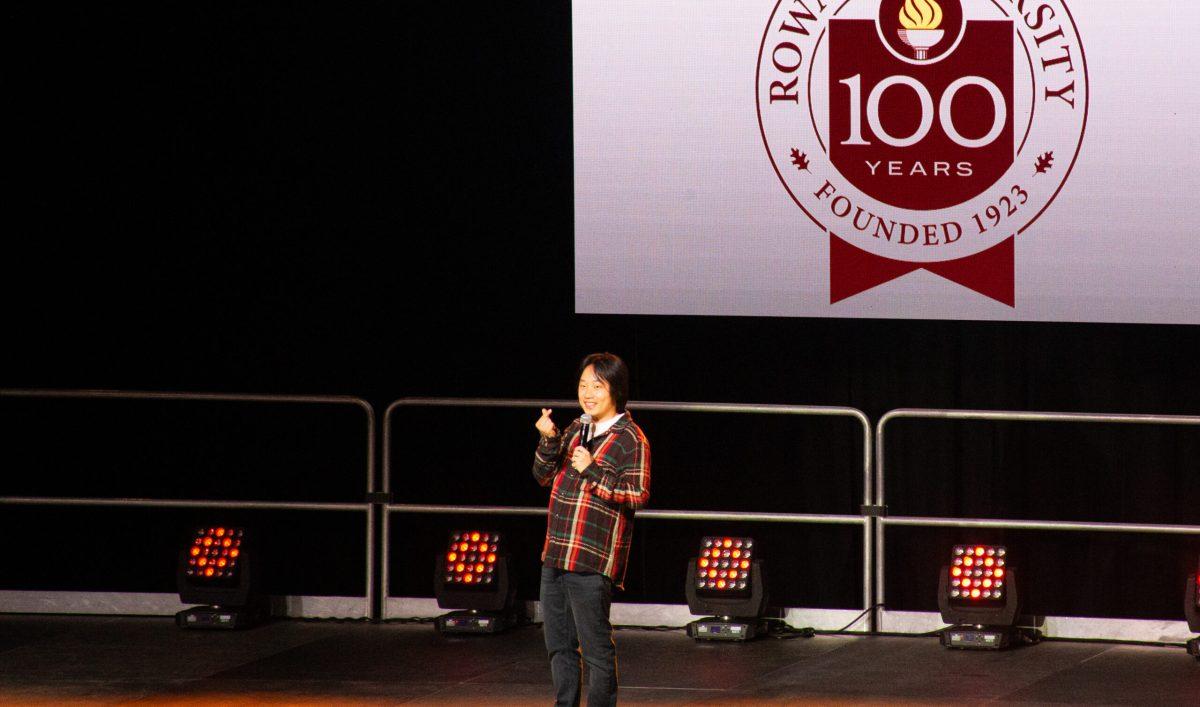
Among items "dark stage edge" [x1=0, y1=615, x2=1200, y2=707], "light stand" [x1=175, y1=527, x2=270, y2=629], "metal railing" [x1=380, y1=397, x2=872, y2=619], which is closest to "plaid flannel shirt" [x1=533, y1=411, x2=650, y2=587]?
"dark stage edge" [x1=0, y1=615, x2=1200, y2=707]

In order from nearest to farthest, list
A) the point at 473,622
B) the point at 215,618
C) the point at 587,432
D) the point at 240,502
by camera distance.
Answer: the point at 587,432, the point at 473,622, the point at 215,618, the point at 240,502

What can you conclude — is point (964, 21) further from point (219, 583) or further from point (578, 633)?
point (219, 583)

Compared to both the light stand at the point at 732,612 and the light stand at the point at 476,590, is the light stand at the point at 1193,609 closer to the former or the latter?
the light stand at the point at 732,612

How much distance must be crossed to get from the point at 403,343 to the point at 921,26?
2635 millimetres

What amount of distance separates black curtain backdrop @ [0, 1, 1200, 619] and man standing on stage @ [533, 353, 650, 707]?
2.42 meters

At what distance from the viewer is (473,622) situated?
7641mm

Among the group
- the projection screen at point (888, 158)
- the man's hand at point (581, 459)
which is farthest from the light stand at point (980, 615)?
the man's hand at point (581, 459)

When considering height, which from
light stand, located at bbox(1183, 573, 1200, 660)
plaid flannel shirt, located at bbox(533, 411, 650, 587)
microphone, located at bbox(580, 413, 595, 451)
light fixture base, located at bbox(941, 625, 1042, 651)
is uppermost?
microphone, located at bbox(580, 413, 595, 451)

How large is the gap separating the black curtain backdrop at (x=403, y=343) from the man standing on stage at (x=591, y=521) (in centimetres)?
242

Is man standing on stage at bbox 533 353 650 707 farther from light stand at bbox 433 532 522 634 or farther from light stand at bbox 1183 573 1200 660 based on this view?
light stand at bbox 1183 573 1200 660

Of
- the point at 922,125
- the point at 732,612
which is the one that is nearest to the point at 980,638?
the point at 732,612

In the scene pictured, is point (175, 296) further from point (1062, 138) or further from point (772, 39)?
point (1062, 138)

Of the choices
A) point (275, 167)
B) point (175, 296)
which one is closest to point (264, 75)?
point (275, 167)

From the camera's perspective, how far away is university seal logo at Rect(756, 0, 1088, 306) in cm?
720
